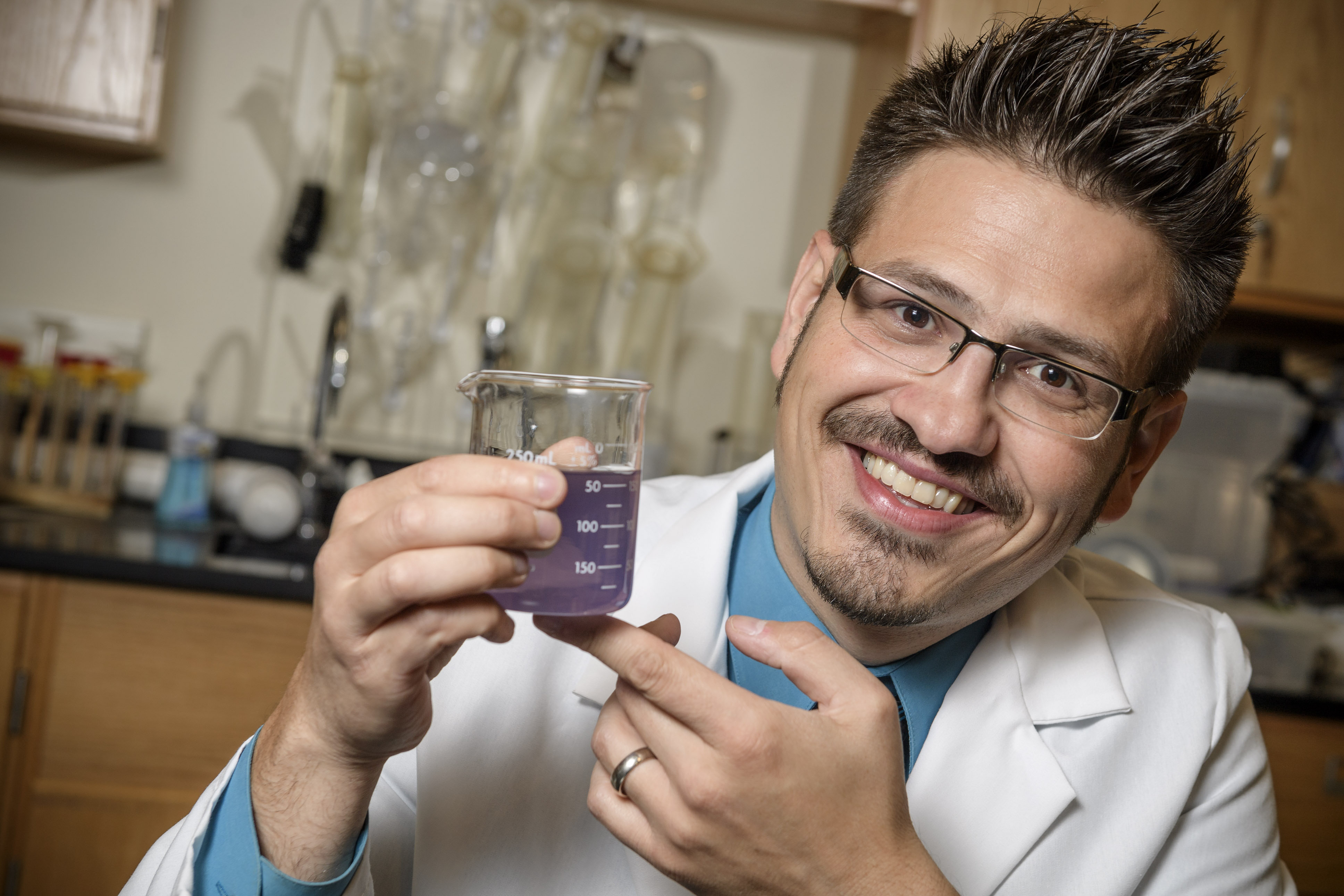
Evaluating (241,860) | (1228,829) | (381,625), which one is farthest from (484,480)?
(1228,829)

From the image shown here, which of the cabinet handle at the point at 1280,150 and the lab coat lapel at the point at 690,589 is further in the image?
the cabinet handle at the point at 1280,150

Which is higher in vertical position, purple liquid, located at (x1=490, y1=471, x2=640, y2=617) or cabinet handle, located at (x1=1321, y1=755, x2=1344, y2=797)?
purple liquid, located at (x1=490, y1=471, x2=640, y2=617)

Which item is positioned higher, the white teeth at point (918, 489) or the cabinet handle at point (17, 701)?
the white teeth at point (918, 489)

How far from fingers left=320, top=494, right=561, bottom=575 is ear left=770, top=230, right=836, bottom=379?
592mm

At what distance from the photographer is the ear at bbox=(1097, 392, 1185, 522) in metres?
1.16

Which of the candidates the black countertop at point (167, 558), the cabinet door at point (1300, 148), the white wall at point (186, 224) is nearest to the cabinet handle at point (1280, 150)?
the cabinet door at point (1300, 148)

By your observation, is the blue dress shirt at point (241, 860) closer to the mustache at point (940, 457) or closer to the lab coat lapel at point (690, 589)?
the lab coat lapel at point (690, 589)

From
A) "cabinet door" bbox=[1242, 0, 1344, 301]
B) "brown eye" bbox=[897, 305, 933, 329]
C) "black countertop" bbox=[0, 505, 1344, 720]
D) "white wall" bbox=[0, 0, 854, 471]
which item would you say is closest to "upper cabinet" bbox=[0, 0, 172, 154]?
"white wall" bbox=[0, 0, 854, 471]

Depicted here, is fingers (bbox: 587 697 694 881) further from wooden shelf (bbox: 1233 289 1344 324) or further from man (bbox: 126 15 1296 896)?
wooden shelf (bbox: 1233 289 1344 324)

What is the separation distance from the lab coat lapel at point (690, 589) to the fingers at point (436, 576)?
0.40 metres

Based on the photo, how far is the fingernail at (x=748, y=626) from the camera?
2.58ft

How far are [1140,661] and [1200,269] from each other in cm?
47

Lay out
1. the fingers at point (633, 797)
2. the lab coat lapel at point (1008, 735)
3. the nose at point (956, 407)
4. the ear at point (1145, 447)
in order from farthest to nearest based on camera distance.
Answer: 1. the ear at point (1145, 447)
2. the lab coat lapel at point (1008, 735)
3. the nose at point (956, 407)
4. the fingers at point (633, 797)

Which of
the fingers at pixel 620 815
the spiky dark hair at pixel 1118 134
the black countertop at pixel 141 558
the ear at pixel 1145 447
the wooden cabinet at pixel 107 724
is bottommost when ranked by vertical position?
the wooden cabinet at pixel 107 724
